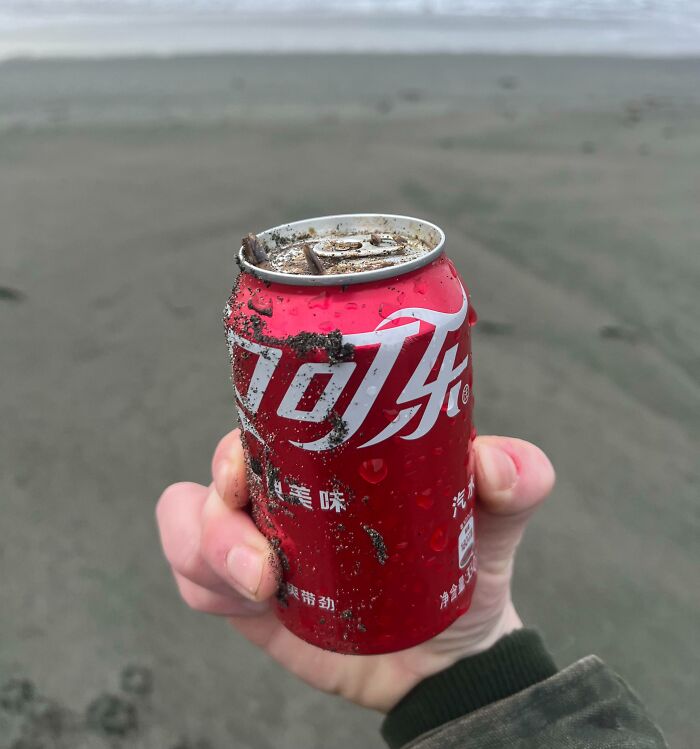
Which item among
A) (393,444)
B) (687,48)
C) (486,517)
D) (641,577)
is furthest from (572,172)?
(687,48)

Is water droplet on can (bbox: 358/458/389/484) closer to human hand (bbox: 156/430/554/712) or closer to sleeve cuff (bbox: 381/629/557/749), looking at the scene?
human hand (bbox: 156/430/554/712)

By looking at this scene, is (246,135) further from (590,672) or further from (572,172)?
(590,672)

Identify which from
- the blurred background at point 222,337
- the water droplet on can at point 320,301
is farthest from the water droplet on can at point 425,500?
the blurred background at point 222,337

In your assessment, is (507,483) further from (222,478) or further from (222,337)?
(222,337)

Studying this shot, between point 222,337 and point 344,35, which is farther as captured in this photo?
point 344,35

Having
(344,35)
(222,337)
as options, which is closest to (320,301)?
(222,337)

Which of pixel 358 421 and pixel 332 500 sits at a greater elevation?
pixel 358 421
